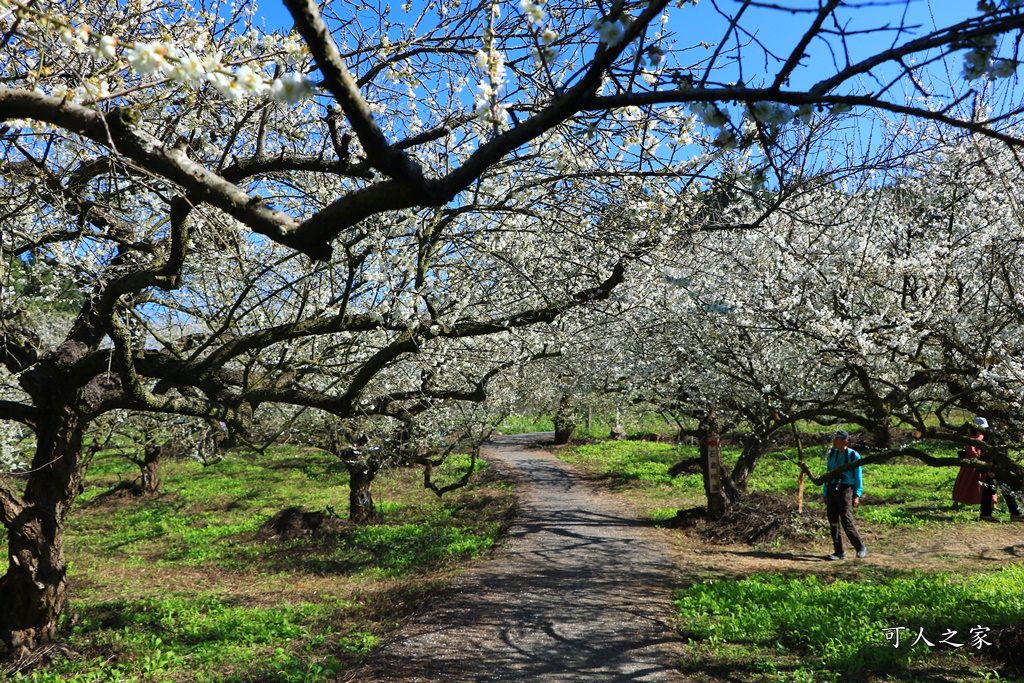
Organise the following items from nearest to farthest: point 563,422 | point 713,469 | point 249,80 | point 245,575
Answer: point 249,80
point 245,575
point 713,469
point 563,422

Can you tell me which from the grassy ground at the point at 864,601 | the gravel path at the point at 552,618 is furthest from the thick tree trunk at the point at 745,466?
the gravel path at the point at 552,618

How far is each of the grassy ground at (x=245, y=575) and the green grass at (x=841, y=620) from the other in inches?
135

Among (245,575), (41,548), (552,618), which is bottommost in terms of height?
(245,575)

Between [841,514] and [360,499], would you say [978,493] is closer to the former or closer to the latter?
[841,514]

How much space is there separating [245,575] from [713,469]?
7.88 meters

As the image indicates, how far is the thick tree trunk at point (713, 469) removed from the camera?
11.7m

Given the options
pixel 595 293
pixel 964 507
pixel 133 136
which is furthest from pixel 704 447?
pixel 133 136

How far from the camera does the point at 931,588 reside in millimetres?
7250

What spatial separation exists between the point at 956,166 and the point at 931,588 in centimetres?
500

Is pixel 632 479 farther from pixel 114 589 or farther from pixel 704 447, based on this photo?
pixel 114 589

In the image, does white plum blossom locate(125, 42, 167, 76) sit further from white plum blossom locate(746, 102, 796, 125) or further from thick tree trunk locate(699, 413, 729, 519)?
thick tree trunk locate(699, 413, 729, 519)

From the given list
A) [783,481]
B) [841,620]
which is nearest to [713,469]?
[783,481]

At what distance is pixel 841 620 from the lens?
6418 mm

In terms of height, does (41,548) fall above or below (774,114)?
below
